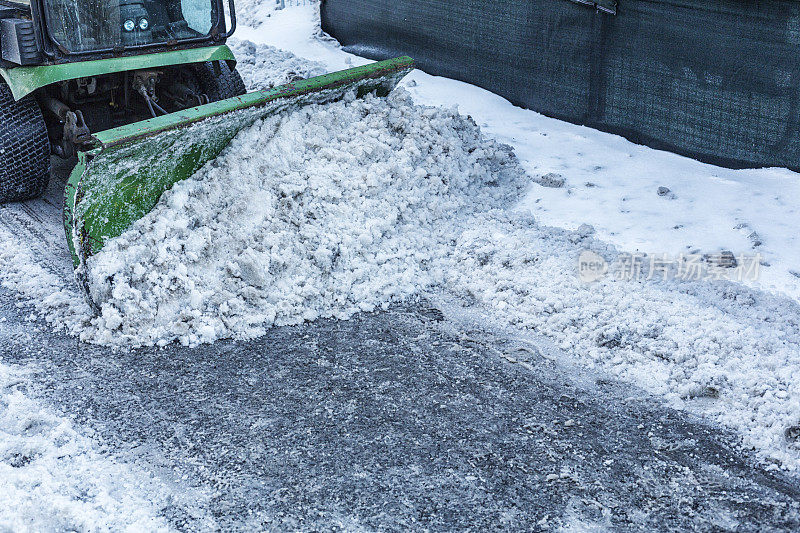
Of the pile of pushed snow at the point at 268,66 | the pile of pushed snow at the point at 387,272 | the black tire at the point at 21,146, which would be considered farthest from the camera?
the pile of pushed snow at the point at 268,66

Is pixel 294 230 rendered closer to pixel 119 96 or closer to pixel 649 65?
pixel 119 96

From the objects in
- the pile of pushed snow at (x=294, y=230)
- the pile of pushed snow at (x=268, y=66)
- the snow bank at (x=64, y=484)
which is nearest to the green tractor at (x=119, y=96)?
the pile of pushed snow at (x=294, y=230)

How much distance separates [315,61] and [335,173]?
405 centimetres

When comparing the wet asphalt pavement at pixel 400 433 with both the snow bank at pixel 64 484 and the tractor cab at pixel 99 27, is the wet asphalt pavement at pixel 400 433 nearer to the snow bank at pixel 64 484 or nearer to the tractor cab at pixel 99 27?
the snow bank at pixel 64 484

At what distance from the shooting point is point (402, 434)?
3.05 m

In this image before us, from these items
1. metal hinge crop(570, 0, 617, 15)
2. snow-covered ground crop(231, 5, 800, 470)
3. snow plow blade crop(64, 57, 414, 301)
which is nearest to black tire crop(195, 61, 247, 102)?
snow plow blade crop(64, 57, 414, 301)

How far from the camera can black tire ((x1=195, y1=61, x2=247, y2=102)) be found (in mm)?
5660

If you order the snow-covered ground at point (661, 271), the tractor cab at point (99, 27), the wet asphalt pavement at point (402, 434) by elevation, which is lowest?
the wet asphalt pavement at point (402, 434)

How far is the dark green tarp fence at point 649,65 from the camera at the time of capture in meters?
5.03

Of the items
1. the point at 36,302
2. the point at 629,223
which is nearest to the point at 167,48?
the point at 36,302

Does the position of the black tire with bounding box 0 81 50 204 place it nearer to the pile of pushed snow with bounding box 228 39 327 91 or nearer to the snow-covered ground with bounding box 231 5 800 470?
the pile of pushed snow with bounding box 228 39 327 91

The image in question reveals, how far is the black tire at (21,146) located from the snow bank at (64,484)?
2.27 m

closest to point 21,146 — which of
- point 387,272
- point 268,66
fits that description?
point 387,272

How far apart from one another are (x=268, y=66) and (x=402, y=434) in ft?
18.9
